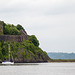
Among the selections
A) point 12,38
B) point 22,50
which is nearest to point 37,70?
point 22,50

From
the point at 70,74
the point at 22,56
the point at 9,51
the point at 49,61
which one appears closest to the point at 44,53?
the point at 49,61

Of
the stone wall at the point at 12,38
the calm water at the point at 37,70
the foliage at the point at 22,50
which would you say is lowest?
the calm water at the point at 37,70

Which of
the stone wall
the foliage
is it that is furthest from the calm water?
the stone wall

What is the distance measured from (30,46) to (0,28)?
15.3 m

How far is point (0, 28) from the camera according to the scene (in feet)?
645

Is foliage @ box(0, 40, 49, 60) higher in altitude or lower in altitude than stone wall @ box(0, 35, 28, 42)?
lower

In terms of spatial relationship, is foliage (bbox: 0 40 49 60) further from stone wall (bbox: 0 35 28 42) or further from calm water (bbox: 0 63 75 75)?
calm water (bbox: 0 63 75 75)

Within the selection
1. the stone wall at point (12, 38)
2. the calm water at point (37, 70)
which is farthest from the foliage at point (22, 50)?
the calm water at point (37, 70)

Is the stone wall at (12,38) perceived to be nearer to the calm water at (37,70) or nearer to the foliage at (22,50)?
the foliage at (22,50)

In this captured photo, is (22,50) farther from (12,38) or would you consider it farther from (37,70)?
(37,70)

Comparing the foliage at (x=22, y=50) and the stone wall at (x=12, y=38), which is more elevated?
the stone wall at (x=12, y=38)

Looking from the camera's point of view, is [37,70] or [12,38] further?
[12,38]

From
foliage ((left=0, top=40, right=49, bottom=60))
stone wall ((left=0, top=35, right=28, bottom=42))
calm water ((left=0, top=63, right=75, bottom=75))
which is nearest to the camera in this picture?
calm water ((left=0, top=63, right=75, bottom=75))

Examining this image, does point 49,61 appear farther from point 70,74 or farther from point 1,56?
point 70,74
